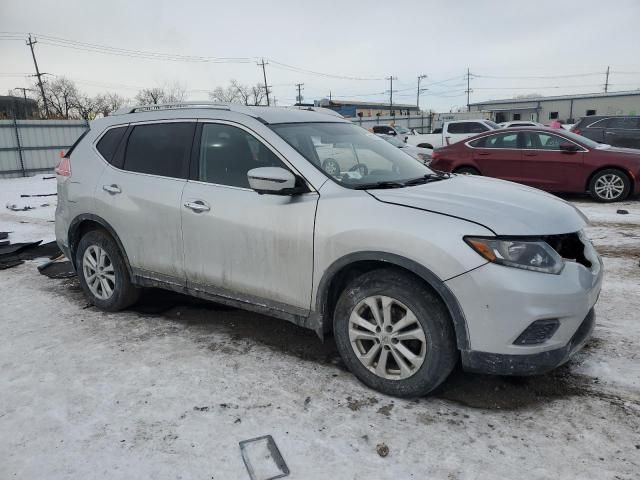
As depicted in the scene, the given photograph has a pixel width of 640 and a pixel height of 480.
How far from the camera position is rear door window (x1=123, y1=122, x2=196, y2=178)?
381cm

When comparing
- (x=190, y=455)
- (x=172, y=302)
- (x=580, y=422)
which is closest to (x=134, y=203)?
(x=172, y=302)

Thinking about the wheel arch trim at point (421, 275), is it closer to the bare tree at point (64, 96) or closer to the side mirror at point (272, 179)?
the side mirror at point (272, 179)

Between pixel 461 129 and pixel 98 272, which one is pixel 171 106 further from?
pixel 461 129

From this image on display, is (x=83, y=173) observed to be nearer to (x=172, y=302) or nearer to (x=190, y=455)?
(x=172, y=302)

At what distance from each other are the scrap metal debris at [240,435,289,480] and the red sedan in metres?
8.80

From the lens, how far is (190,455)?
8.07ft

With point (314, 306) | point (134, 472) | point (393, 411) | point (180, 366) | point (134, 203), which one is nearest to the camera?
point (134, 472)

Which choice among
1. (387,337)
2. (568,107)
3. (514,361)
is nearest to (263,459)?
(387,337)

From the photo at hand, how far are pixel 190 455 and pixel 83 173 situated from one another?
2983 millimetres

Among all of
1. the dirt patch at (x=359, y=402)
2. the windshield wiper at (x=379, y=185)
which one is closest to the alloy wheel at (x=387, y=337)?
the dirt patch at (x=359, y=402)

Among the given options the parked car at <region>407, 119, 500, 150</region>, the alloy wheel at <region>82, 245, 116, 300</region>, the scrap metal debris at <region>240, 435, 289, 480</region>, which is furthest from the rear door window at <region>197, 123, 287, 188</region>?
the parked car at <region>407, 119, 500, 150</region>

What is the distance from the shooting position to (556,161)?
947cm

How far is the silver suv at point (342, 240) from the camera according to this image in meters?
2.60

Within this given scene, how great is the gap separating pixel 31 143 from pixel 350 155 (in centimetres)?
2002
